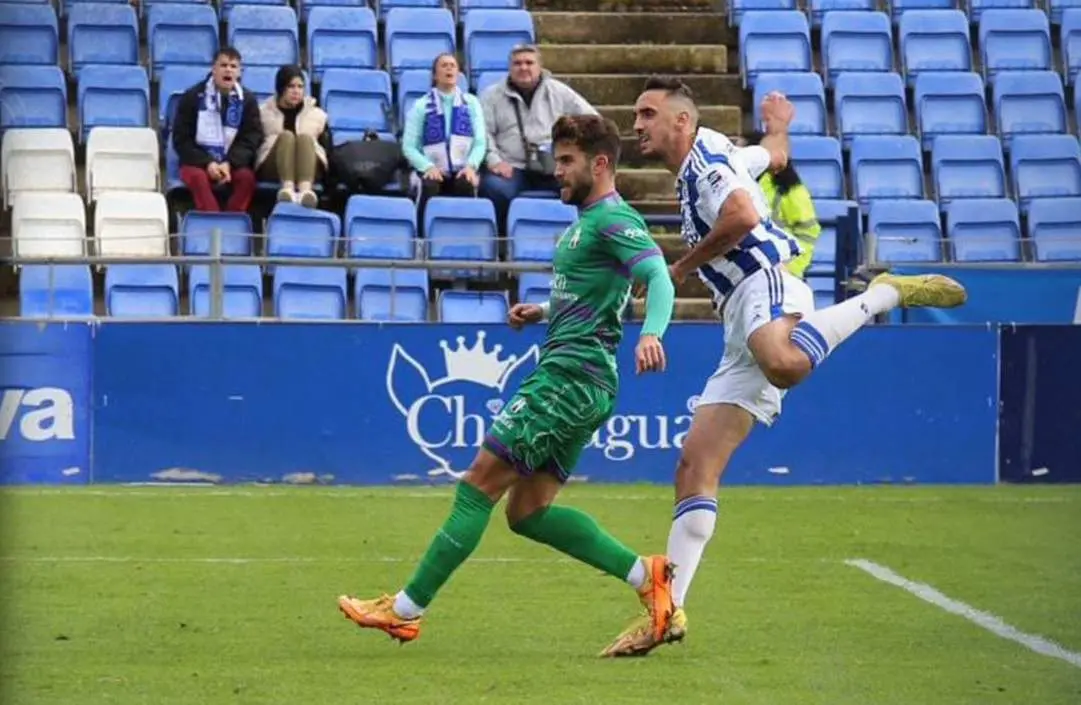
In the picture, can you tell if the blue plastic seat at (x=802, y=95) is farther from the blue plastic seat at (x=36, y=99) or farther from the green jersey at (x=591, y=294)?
the green jersey at (x=591, y=294)

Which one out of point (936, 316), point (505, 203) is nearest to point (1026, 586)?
point (936, 316)

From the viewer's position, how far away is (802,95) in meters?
19.1

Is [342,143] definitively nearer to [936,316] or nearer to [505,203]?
[505,203]

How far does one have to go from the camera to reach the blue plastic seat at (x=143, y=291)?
1495 cm

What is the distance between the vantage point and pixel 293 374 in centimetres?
1470

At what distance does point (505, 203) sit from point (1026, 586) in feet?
23.9

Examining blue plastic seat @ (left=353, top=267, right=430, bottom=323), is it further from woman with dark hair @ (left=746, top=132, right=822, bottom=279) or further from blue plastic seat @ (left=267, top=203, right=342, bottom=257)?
woman with dark hair @ (left=746, top=132, right=822, bottom=279)

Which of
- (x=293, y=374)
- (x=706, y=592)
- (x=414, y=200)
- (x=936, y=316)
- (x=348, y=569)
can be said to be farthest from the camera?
(x=414, y=200)

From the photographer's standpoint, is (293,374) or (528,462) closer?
(528,462)

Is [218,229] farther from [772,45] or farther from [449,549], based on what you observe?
[449,549]

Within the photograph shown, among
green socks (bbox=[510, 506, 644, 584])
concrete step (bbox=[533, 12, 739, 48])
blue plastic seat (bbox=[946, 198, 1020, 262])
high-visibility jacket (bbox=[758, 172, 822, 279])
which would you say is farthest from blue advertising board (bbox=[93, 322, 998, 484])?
green socks (bbox=[510, 506, 644, 584])

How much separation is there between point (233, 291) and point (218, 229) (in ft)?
2.14

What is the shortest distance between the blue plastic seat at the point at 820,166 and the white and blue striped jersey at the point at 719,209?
968cm

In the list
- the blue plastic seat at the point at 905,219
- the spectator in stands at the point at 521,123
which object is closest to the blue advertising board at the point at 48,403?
the spectator in stands at the point at 521,123
